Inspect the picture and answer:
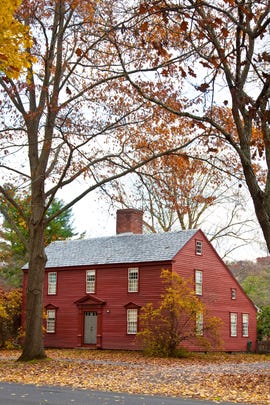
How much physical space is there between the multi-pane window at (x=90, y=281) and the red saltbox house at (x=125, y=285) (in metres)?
0.04

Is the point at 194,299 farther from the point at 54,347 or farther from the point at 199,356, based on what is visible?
the point at 54,347

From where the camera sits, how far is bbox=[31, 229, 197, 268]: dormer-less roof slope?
3772cm

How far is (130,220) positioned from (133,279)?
5.45 meters

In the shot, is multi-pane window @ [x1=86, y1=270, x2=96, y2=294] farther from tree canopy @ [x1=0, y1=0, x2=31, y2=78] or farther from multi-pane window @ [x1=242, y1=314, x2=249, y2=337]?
tree canopy @ [x1=0, y1=0, x2=31, y2=78]

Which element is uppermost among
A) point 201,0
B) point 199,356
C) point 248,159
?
point 201,0

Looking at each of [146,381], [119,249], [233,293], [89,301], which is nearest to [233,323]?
[233,293]

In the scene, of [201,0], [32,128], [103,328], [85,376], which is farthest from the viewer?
[103,328]

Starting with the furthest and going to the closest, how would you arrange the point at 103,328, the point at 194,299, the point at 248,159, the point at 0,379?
1. the point at 103,328
2. the point at 194,299
3. the point at 0,379
4. the point at 248,159

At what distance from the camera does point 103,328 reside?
127 ft

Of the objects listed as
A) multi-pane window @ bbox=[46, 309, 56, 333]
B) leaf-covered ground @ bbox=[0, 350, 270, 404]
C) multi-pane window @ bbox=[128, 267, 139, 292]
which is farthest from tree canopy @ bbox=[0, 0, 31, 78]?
multi-pane window @ bbox=[46, 309, 56, 333]

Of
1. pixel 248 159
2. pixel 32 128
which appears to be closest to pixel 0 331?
pixel 32 128

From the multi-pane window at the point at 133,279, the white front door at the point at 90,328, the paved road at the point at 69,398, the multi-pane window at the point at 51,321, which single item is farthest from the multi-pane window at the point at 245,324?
the paved road at the point at 69,398

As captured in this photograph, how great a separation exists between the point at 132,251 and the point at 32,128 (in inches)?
642

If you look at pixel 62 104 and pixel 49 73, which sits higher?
pixel 49 73
